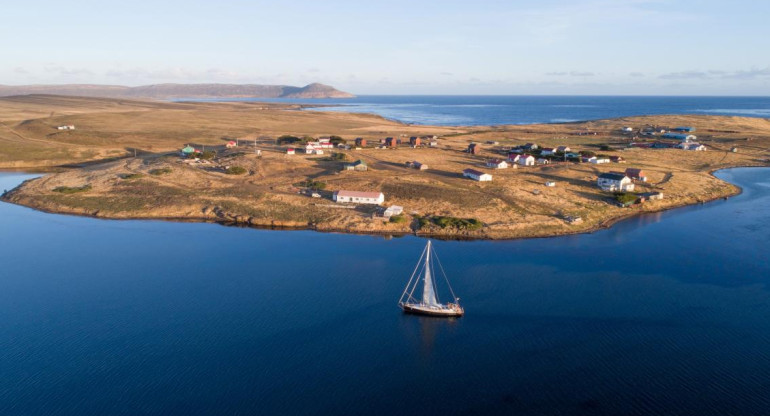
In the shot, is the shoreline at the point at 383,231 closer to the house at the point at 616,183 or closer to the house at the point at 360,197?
the house at the point at 616,183

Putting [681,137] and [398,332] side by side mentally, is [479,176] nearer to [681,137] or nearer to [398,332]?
[398,332]

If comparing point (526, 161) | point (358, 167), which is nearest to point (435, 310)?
point (358, 167)

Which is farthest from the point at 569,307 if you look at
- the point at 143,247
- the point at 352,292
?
the point at 143,247

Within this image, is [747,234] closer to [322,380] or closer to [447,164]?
[447,164]

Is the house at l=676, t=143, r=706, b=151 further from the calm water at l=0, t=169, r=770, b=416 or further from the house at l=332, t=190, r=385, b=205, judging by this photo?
the house at l=332, t=190, r=385, b=205

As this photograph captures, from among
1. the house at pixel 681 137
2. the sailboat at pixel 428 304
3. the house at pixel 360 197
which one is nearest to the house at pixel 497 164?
the house at pixel 360 197
